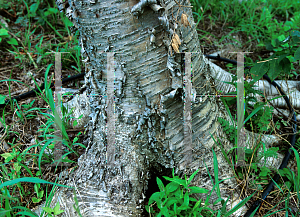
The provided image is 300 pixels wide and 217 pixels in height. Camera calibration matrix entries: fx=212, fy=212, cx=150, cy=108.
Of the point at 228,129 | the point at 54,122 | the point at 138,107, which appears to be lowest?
the point at 228,129

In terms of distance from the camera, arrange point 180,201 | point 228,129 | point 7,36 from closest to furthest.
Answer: point 180,201
point 228,129
point 7,36

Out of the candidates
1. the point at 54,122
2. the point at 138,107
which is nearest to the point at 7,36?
the point at 54,122

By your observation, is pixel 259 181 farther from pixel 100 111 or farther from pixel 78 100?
pixel 78 100

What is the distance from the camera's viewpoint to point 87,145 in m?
1.62

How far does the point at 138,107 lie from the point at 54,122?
723mm

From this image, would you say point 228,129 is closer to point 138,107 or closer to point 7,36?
point 138,107

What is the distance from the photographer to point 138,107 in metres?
1.27

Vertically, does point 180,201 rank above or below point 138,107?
below

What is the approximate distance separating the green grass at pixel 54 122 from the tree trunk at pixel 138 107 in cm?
14

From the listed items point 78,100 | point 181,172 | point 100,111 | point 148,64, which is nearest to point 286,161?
point 181,172

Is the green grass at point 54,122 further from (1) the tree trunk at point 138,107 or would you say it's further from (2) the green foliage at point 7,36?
(1) the tree trunk at point 138,107

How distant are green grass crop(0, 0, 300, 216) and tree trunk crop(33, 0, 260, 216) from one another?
0.14 metres

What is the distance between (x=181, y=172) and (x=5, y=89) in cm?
199

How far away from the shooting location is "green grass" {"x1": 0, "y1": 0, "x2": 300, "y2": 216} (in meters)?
1.23
